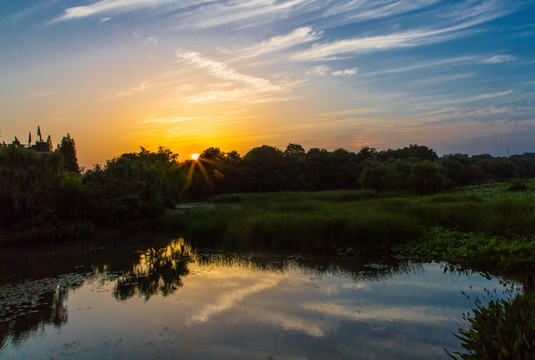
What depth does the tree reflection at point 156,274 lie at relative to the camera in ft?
32.9

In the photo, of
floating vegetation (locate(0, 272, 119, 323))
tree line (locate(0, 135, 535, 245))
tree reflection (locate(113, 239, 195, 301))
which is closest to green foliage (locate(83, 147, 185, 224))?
tree line (locate(0, 135, 535, 245))

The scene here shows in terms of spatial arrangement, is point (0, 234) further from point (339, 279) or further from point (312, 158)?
point (312, 158)

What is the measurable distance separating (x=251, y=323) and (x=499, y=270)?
274 inches

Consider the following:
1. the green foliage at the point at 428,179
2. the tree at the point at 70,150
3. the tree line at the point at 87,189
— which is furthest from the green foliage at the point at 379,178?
the tree at the point at 70,150

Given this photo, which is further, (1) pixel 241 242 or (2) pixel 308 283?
(1) pixel 241 242

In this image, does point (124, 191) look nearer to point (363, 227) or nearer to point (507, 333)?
point (363, 227)

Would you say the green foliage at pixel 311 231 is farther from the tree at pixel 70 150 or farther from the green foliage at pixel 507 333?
the tree at pixel 70 150

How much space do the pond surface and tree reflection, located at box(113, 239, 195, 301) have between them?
0.06 meters

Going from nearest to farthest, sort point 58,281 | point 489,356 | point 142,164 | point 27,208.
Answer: point 489,356 → point 58,281 → point 27,208 → point 142,164

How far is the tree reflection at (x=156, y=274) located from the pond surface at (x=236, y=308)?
6cm

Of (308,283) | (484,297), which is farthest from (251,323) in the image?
(484,297)

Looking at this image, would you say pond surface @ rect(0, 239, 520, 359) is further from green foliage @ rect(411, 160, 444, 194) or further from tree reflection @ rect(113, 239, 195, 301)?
green foliage @ rect(411, 160, 444, 194)

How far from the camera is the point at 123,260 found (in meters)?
13.9

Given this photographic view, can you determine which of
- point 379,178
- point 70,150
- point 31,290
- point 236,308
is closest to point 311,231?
point 236,308
